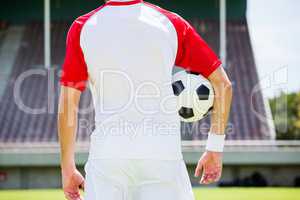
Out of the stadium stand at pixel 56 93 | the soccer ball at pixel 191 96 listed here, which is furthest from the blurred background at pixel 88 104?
the soccer ball at pixel 191 96

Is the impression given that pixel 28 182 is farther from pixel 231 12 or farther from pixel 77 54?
pixel 77 54

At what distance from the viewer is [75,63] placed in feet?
8.54

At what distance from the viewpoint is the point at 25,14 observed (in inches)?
893

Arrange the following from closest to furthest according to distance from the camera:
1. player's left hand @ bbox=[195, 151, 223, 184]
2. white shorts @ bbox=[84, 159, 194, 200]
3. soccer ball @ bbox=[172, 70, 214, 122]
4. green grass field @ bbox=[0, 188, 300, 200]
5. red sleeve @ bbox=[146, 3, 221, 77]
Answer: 1. white shorts @ bbox=[84, 159, 194, 200]
2. red sleeve @ bbox=[146, 3, 221, 77]
3. player's left hand @ bbox=[195, 151, 223, 184]
4. soccer ball @ bbox=[172, 70, 214, 122]
5. green grass field @ bbox=[0, 188, 300, 200]

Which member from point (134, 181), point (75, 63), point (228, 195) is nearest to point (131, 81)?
point (75, 63)

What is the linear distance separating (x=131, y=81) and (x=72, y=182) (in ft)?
→ 1.62

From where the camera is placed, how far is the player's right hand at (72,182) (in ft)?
8.83

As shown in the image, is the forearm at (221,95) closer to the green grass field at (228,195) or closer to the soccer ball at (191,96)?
the soccer ball at (191,96)

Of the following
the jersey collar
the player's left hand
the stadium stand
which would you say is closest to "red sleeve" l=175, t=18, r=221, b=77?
the jersey collar

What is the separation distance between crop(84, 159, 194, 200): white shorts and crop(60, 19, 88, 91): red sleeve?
1.04ft

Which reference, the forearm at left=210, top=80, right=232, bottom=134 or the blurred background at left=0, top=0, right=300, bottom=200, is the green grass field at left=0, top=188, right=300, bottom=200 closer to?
the blurred background at left=0, top=0, right=300, bottom=200

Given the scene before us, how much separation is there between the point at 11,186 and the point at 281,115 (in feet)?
28.2

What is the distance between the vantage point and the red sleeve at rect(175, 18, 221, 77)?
263cm

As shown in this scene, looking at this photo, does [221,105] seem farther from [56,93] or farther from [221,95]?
[56,93]
